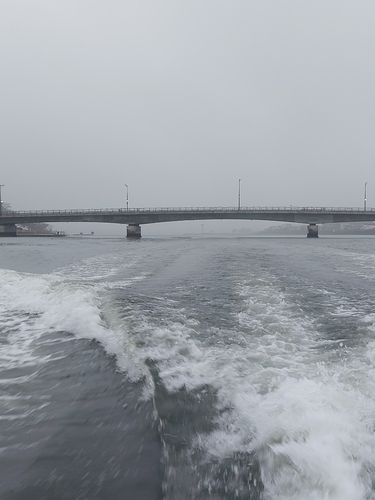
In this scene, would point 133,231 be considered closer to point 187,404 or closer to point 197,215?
point 197,215

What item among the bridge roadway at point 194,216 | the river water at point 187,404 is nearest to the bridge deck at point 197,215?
the bridge roadway at point 194,216

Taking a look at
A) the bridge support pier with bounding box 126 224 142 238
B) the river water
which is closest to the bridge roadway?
the bridge support pier with bounding box 126 224 142 238

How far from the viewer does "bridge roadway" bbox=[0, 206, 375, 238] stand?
67312mm

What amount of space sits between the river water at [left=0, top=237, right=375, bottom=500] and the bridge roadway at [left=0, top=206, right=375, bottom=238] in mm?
63177

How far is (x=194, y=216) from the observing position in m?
70.1

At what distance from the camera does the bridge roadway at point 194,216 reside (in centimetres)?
6731

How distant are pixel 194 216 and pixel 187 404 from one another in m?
67.6

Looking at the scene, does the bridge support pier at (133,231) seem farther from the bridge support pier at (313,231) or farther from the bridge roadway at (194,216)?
the bridge support pier at (313,231)

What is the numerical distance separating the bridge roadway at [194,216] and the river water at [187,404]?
6318cm

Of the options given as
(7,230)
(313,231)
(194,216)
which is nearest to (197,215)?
(194,216)

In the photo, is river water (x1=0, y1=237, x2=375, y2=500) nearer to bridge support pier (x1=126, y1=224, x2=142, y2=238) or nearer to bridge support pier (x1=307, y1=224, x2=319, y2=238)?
bridge support pier (x1=126, y1=224, x2=142, y2=238)

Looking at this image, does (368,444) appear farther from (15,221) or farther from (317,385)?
(15,221)

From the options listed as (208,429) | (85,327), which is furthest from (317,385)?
(85,327)

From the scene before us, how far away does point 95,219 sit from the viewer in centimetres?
7281
